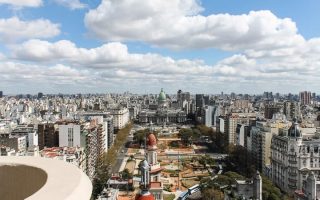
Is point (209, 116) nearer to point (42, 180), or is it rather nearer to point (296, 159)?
point (296, 159)

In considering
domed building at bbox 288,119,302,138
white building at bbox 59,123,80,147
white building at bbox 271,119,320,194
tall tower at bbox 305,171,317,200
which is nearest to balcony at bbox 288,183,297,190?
white building at bbox 271,119,320,194

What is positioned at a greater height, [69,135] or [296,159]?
[69,135]

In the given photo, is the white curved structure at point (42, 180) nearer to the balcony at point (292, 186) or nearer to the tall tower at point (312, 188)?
the tall tower at point (312, 188)

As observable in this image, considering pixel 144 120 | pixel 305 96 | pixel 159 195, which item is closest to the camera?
pixel 159 195

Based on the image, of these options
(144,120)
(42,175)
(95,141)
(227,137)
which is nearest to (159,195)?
(42,175)

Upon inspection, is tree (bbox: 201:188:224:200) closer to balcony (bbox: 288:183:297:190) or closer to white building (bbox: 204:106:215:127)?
balcony (bbox: 288:183:297:190)

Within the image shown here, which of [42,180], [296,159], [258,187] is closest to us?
[42,180]

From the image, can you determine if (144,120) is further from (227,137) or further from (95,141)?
(95,141)

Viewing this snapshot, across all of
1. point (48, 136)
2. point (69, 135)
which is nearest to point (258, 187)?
point (69, 135)
